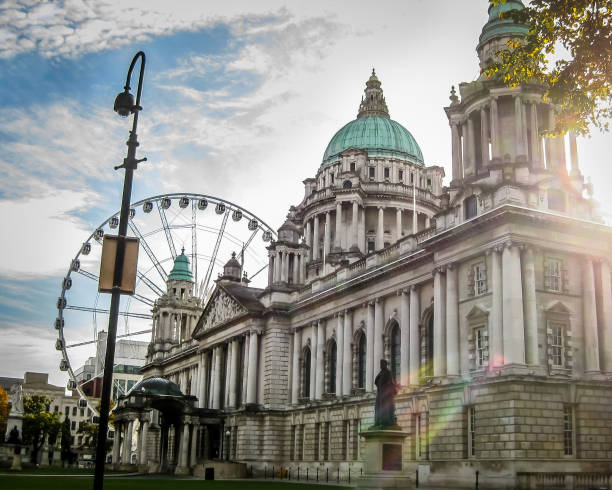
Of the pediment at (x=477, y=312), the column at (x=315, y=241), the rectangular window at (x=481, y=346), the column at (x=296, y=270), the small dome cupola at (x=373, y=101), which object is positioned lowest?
the rectangular window at (x=481, y=346)

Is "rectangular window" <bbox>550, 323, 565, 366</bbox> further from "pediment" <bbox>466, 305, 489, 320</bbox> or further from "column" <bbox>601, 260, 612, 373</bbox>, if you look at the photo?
"pediment" <bbox>466, 305, 489, 320</bbox>

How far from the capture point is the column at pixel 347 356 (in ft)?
178

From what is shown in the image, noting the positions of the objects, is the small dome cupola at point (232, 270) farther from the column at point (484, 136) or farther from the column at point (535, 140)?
the column at point (535, 140)

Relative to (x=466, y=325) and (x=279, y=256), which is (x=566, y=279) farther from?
(x=279, y=256)

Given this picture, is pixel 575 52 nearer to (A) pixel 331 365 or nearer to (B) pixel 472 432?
(B) pixel 472 432

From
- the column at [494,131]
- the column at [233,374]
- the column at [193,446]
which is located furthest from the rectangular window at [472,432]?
the column at [193,446]

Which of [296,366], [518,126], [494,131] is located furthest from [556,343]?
[296,366]

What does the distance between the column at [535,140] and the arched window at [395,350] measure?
46.6 feet

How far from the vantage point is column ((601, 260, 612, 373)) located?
125ft

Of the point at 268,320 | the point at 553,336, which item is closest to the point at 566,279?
the point at 553,336

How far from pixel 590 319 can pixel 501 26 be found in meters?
19.2

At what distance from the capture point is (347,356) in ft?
180

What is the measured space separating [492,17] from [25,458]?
7189 cm

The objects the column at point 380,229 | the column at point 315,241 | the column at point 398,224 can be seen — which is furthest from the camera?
the column at point 315,241
